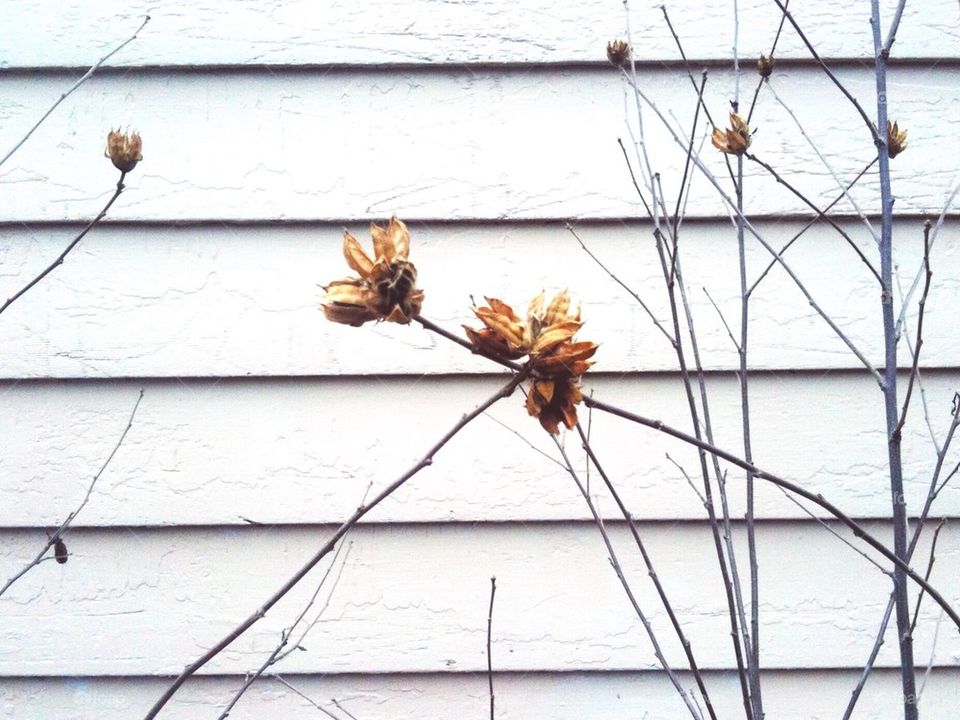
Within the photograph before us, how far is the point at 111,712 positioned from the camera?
44.1 inches

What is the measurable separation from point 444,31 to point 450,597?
0.90 metres

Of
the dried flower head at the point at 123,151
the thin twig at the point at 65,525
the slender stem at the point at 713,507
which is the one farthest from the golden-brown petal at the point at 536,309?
the thin twig at the point at 65,525

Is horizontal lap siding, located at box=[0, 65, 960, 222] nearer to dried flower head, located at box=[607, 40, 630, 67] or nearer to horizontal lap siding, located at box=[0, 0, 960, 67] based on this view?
horizontal lap siding, located at box=[0, 0, 960, 67]

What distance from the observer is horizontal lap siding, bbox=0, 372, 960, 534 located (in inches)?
44.1

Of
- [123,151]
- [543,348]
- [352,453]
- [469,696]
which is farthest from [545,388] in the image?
[469,696]

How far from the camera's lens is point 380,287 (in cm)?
45

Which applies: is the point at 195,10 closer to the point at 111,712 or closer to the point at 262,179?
the point at 262,179

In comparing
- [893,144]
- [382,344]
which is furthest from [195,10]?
[893,144]

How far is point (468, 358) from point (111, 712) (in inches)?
31.2

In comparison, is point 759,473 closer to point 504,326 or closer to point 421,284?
point 504,326

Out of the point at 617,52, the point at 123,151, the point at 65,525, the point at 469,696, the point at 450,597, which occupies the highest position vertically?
the point at 617,52

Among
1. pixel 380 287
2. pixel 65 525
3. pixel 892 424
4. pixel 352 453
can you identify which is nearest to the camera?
pixel 380 287

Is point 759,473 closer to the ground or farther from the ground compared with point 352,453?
farther from the ground

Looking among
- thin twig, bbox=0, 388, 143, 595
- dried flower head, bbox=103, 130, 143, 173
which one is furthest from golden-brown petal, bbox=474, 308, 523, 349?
thin twig, bbox=0, 388, 143, 595
